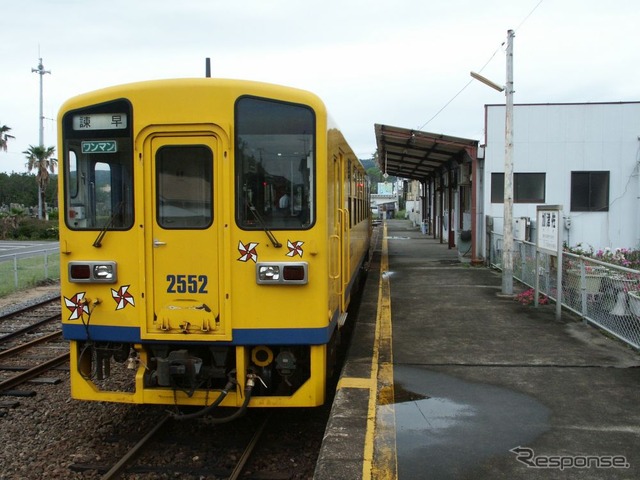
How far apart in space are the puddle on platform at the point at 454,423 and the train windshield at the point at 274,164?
1753 millimetres

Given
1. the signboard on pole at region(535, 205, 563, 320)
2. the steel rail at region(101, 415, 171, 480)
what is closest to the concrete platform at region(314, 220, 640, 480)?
the signboard on pole at region(535, 205, 563, 320)

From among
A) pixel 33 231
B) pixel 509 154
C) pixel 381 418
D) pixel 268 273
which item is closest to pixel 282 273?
pixel 268 273

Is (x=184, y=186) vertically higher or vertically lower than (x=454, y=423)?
higher

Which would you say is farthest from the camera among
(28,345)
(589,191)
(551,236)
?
(589,191)

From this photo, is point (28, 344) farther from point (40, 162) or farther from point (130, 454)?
point (40, 162)

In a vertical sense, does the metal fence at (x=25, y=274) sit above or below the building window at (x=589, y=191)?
below

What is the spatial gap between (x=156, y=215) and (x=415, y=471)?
2.76 metres

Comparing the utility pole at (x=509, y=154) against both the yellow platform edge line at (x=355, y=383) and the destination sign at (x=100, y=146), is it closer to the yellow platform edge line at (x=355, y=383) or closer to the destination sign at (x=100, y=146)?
the yellow platform edge line at (x=355, y=383)

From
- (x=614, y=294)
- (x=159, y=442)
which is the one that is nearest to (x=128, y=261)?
(x=159, y=442)

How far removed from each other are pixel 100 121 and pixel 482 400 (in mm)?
3931

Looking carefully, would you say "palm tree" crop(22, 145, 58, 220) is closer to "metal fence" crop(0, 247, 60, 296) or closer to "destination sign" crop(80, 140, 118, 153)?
"metal fence" crop(0, 247, 60, 296)

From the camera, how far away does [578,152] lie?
47.8ft

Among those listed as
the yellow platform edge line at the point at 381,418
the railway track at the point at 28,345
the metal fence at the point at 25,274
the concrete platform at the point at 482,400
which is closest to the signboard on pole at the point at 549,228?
the concrete platform at the point at 482,400

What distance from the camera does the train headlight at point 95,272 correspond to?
4.94m
